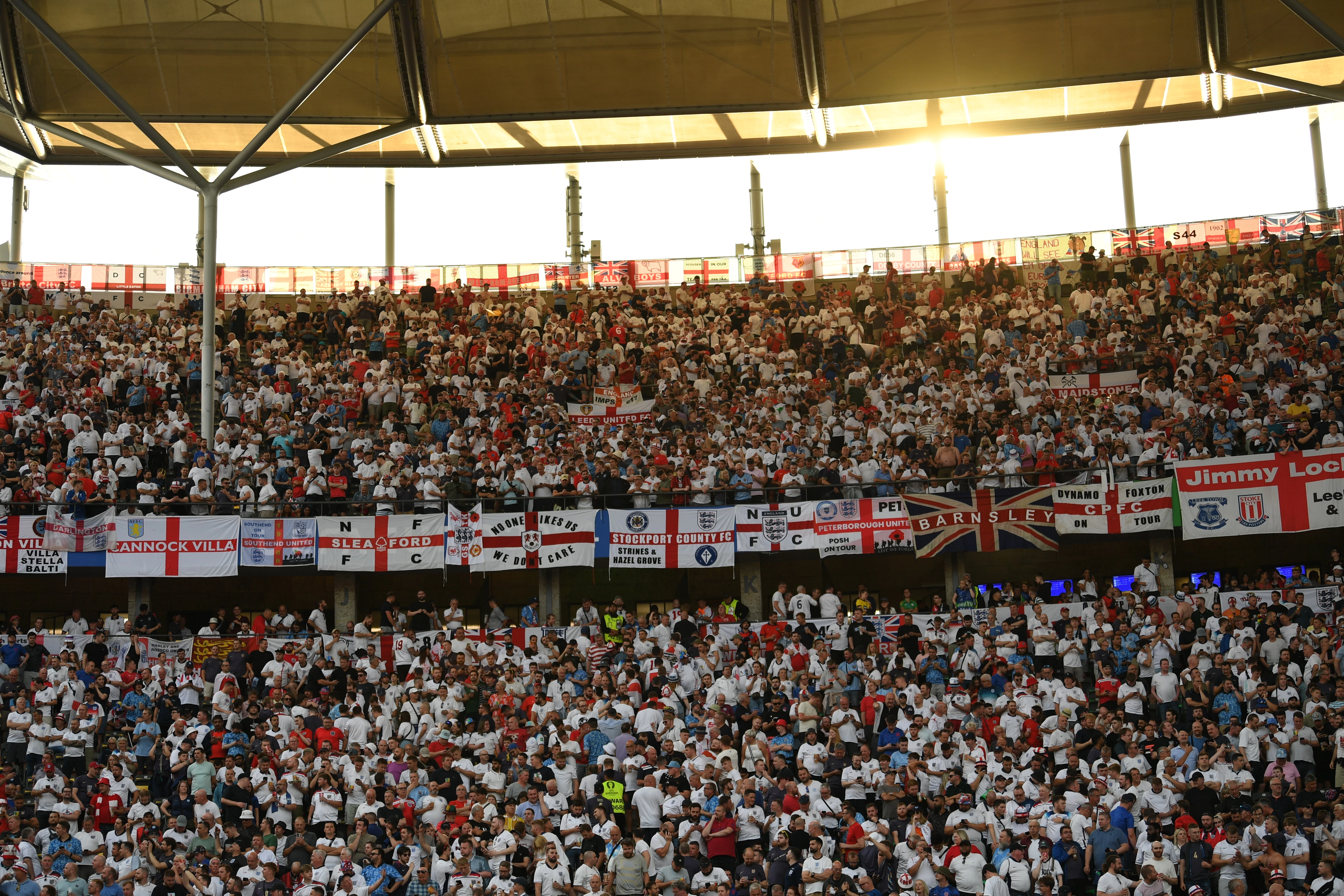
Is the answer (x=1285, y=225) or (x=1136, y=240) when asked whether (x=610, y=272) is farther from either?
(x=1285, y=225)

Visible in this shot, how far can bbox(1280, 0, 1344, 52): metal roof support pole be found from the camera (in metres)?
31.2

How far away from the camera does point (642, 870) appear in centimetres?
1939

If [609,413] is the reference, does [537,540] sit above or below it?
below

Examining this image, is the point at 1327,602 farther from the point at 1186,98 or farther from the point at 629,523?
the point at 1186,98

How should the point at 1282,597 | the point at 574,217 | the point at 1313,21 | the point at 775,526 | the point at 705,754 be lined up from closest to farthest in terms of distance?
the point at 705,754 → the point at 1282,597 → the point at 775,526 → the point at 1313,21 → the point at 574,217

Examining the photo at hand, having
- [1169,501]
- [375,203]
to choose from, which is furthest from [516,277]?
[1169,501]

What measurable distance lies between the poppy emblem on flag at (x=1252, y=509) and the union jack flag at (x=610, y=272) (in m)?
19.5

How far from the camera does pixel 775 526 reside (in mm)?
27844

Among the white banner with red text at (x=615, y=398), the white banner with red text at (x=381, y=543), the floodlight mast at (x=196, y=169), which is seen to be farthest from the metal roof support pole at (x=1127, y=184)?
the white banner with red text at (x=381, y=543)

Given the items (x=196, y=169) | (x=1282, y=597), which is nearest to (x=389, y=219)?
(x=196, y=169)

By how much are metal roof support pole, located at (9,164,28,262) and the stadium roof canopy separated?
7.73 m

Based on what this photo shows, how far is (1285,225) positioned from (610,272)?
18168 mm

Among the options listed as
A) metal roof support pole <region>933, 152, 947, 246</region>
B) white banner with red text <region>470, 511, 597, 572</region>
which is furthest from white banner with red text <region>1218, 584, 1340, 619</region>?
metal roof support pole <region>933, 152, 947, 246</region>

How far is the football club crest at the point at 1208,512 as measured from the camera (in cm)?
2652
